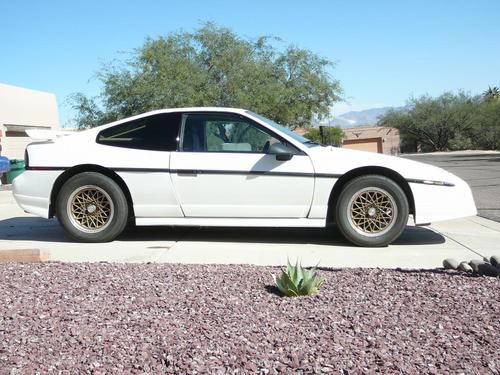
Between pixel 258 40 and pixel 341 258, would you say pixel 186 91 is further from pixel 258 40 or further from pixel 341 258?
pixel 341 258

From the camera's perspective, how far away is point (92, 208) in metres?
6.76

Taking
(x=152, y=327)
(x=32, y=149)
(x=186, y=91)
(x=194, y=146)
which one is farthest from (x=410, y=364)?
(x=186, y=91)

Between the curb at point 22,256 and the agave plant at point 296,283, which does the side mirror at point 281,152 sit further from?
the curb at point 22,256

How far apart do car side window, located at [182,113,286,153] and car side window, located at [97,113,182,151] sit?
5.9 inches

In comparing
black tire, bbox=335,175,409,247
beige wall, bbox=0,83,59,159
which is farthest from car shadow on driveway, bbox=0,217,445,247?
beige wall, bbox=0,83,59,159

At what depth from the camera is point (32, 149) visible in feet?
22.5

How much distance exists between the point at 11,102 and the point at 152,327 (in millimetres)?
27481

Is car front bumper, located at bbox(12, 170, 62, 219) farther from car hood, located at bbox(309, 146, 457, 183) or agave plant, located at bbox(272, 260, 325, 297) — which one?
agave plant, located at bbox(272, 260, 325, 297)

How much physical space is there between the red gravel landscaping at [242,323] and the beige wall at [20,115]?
78.4 ft

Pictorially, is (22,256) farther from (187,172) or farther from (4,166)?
(4,166)

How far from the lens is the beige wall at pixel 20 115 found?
26.9m

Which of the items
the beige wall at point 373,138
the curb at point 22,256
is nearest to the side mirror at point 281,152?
the curb at point 22,256

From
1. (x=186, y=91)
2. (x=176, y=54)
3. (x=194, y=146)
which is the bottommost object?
(x=194, y=146)

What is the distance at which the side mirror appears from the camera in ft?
21.1
